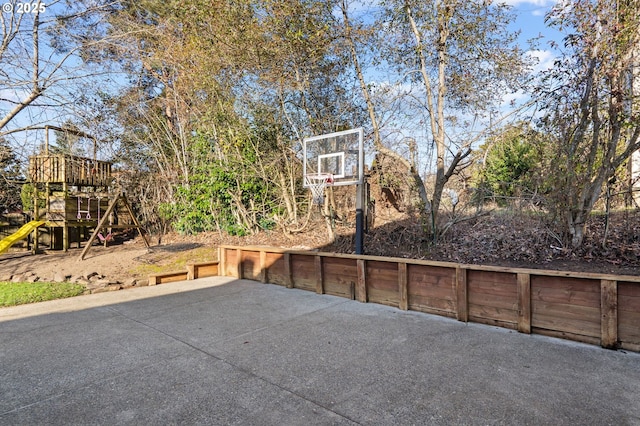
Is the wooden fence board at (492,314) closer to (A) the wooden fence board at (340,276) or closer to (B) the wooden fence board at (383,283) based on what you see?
(B) the wooden fence board at (383,283)

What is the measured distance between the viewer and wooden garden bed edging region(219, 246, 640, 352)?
120 inches

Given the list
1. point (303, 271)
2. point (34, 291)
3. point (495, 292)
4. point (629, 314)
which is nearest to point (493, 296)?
point (495, 292)

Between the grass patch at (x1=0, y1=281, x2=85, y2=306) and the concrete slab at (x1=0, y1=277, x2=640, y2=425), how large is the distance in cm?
79

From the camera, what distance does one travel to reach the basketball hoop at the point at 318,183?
22.2ft

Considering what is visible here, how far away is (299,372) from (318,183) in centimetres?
469

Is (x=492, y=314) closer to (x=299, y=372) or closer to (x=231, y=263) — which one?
(x=299, y=372)

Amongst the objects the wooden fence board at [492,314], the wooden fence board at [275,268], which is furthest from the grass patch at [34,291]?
the wooden fence board at [492,314]

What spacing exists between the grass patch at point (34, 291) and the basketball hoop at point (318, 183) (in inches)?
169

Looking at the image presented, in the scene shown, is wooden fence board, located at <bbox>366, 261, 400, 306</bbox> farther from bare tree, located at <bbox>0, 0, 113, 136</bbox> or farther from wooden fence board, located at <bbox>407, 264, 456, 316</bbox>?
bare tree, located at <bbox>0, 0, 113, 136</bbox>

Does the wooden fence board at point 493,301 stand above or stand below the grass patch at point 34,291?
above

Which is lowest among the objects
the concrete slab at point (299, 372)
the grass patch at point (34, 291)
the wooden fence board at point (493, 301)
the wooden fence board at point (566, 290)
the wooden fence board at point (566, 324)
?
the concrete slab at point (299, 372)

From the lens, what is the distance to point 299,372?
2670 millimetres

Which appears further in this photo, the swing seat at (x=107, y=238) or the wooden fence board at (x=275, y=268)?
the swing seat at (x=107, y=238)

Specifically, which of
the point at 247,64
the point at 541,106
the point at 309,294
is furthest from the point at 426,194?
the point at 247,64
